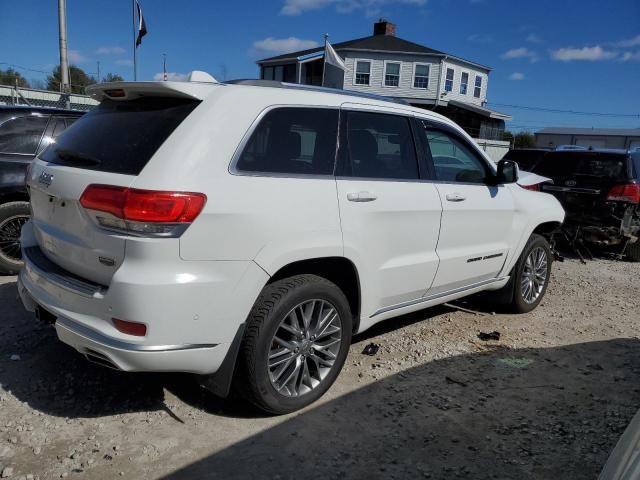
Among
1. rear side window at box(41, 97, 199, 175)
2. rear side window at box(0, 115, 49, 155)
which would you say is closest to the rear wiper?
rear side window at box(41, 97, 199, 175)

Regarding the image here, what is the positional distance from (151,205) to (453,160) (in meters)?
→ 2.64

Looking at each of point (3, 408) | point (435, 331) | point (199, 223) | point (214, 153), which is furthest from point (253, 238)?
point (435, 331)

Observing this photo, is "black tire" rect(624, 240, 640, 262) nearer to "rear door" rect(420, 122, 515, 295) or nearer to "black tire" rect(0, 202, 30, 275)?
"rear door" rect(420, 122, 515, 295)

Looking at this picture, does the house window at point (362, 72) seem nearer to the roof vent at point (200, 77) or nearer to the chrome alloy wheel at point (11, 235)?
the chrome alloy wheel at point (11, 235)

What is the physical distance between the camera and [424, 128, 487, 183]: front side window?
4.09m

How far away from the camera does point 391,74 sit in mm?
36000

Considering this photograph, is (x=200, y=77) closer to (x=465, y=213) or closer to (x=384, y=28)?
(x=465, y=213)

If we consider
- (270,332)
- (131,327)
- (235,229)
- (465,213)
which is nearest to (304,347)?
(270,332)

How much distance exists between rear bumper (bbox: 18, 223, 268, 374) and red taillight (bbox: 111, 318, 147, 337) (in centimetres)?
2

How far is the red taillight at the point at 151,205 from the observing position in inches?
98.7

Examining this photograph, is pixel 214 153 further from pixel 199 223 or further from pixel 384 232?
A: pixel 384 232

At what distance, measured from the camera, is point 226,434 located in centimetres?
303

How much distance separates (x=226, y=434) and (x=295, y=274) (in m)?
0.99

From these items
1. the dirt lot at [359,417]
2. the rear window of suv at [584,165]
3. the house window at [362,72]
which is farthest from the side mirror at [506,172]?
the house window at [362,72]
